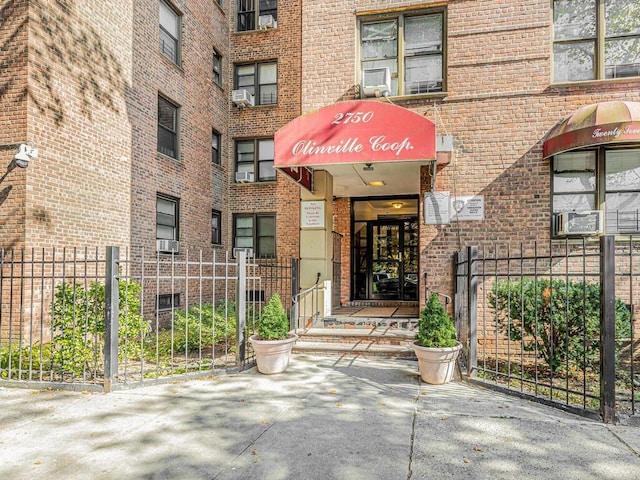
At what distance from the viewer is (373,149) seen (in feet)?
24.6

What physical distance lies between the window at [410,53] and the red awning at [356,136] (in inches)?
91.3

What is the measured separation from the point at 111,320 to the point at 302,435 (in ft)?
10.4

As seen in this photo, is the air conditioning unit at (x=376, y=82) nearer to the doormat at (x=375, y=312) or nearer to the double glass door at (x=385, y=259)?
the double glass door at (x=385, y=259)

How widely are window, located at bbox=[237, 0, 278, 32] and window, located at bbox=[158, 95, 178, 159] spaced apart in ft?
16.4

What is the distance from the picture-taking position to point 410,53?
972 centimetres

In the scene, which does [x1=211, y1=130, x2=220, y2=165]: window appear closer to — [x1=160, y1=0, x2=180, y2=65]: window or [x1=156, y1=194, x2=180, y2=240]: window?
[x1=160, y1=0, x2=180, y2=65]: window

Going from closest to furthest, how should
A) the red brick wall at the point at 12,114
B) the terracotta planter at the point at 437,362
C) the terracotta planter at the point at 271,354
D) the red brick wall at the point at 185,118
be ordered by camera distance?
the terracotta planter at the point at 437,362 < the terracotta planter at the point at 271,354 < the red brick wall at the point at 12,114 < the red brick wall at the point at 185,118

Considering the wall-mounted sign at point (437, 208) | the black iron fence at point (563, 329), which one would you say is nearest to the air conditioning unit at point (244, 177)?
the wall-mounted sign at point (437, 208)

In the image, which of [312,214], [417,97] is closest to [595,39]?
[417,97]

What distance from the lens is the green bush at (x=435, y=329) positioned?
6.00 meters

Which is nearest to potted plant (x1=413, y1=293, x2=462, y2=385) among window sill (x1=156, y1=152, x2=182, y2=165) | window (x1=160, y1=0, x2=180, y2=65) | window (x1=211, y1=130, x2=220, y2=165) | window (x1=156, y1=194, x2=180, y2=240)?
window (x1=156, y1=194, x2=180, y2=240)

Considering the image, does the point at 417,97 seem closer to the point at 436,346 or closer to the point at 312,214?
the point at 312,214

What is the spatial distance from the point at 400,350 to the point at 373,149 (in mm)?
3622

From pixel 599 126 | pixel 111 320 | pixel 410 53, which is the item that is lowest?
pixel 111 320
